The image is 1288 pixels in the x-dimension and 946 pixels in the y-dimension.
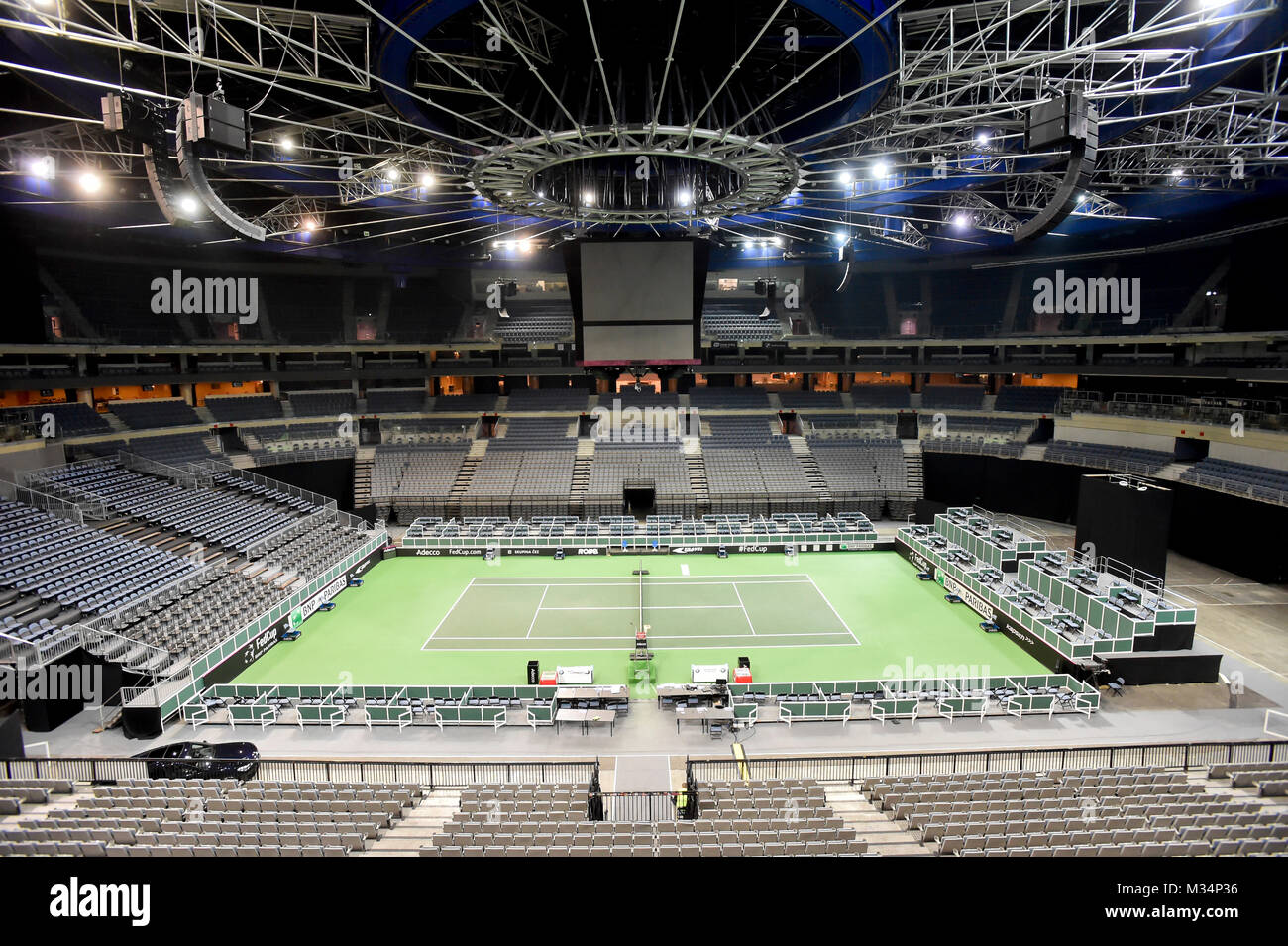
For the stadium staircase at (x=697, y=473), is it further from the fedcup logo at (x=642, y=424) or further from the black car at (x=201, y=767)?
the black car at (x=201, y=767)

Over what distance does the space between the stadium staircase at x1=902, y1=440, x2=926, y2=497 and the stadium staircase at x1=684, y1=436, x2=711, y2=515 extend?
11.0 meters

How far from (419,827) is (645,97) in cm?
1531

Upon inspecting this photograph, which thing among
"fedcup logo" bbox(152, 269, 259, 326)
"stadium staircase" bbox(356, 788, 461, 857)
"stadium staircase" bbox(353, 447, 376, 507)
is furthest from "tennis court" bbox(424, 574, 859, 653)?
"fedcup logo" bbox(152, 269, 259, 326)

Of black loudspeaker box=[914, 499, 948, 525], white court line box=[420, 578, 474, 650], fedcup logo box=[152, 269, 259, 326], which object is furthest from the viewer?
fedcup logo box=[152, 269, 259, 326]

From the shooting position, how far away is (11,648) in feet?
52.6

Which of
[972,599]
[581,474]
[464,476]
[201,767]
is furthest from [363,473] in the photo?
[972,599]

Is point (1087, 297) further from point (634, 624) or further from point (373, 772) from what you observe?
point (373, 772)

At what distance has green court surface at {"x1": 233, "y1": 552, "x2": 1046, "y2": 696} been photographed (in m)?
19.2

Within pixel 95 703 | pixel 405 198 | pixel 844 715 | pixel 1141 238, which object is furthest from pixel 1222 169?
pixel 95 703

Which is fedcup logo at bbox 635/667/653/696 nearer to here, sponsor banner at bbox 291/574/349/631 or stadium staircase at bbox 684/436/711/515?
sponsor banner at bbox 291/574/349/631

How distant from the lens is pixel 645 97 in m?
15.3

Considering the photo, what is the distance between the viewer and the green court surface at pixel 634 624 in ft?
63.0

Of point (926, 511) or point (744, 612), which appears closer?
point (744, 612)

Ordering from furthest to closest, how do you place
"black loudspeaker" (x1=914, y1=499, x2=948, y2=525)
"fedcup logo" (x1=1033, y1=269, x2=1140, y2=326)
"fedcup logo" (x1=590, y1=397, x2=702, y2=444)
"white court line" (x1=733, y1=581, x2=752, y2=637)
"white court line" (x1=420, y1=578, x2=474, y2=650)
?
1. "fedcup logo" (x1=590, y1=397, x2=702, y2=444)
2. "fedcup logo" (x1=1033, y1=269, x2=1140, y2=326)
3. "black loudspeaker" (x1=914, y1=499, x2=948, y2=525)
4. "white court line" (x1=733, y1=581, x2=752, y2=637)
5. "white court line" (x1=420, y1=578, x2=474, y2=650)
